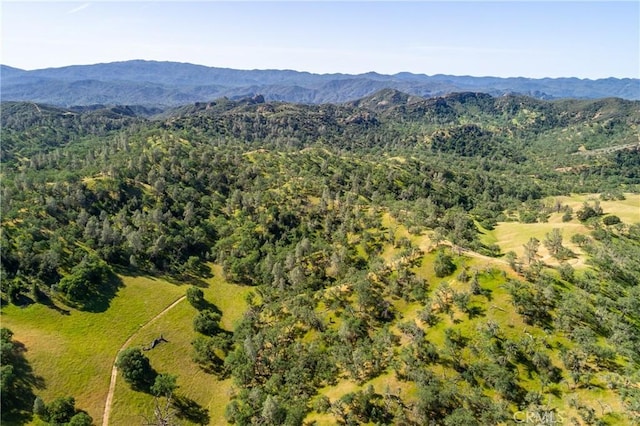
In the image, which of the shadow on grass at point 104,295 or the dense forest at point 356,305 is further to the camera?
the shadow on grass at point 104,295

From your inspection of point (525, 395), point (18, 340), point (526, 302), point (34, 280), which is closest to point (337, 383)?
point (525, 395)

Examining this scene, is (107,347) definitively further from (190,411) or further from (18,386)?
(190,411)

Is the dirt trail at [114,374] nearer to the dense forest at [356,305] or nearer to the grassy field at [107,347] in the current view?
the grassy field at [107,347]

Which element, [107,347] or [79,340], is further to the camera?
[107,347]

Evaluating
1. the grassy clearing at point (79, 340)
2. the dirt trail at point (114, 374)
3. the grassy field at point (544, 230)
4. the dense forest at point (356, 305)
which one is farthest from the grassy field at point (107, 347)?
the grassy field at point (544, 230)

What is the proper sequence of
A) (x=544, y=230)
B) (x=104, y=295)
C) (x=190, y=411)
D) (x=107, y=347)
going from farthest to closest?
(x=544, y=230), (x=104, y=295), (x=107, y=347), (x=190, y=411)

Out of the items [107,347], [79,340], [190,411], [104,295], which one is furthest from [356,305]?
[104,295]

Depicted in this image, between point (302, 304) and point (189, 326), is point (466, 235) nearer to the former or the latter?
point (302, 304)
